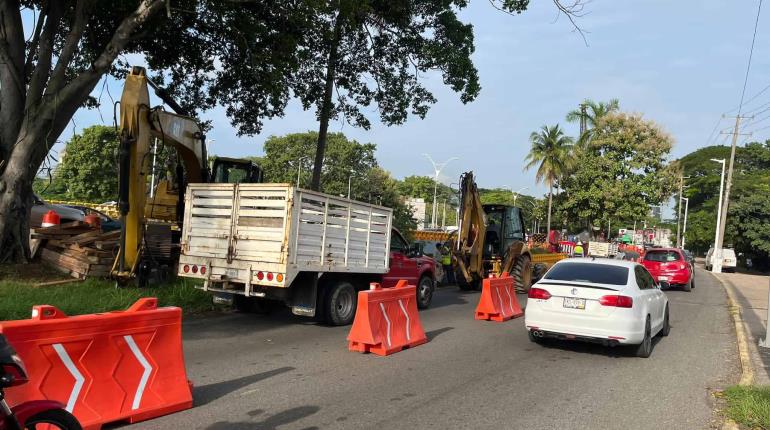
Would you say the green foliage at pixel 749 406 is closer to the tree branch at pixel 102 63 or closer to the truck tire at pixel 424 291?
the truck tire at pixel 424 291

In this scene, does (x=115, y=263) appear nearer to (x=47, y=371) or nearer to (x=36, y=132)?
(x=36, y=132)

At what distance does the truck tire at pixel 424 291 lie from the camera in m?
13.4

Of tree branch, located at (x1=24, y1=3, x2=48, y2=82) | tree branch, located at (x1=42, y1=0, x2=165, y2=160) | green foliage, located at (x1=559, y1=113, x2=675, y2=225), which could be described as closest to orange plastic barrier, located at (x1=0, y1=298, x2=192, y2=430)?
tree branch, located at (x1=42, y1=0, x2=165, y2=160)

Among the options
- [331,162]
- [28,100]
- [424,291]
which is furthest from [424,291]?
[331,162]

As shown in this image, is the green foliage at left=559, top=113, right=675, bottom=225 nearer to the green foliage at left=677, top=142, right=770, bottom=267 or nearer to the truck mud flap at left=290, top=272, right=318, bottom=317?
the green foliage at left=677, top=142, right=770, bottom=267

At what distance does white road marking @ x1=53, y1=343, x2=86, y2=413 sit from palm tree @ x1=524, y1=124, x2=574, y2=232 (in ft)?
147

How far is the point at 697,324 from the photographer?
1302 cm

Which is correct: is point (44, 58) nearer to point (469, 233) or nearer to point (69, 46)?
point (69, 46)

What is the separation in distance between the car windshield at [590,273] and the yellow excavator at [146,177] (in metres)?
7.55

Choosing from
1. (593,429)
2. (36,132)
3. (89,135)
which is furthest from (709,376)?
(89,135)

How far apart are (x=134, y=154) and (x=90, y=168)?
44.3 m

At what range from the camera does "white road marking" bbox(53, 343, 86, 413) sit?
4398mm

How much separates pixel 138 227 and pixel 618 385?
28.6 feet

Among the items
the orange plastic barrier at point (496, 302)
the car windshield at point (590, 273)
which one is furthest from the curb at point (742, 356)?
the orange plastic barrier at point (496, 302)
